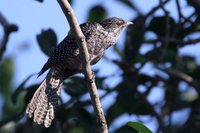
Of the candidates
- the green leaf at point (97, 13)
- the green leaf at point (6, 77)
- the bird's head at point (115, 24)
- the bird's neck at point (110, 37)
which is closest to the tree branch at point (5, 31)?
the green leaf at point (6, 77)

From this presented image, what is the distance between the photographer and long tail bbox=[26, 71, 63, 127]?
21.0 ft

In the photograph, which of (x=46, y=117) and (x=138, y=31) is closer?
(x=46, y=117)

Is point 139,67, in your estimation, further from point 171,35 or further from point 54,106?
point 54,106

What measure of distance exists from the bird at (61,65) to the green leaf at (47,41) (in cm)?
17

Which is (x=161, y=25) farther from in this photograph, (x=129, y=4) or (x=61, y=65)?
(x=61, y=65)

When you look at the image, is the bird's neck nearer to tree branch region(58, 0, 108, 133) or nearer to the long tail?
the long tail

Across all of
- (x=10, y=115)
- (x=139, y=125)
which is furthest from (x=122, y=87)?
(x=139, y=125)

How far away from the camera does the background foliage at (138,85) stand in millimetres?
6961

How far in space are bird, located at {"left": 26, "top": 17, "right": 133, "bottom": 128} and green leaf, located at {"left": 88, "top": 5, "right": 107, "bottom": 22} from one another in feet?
3.27

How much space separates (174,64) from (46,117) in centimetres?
167

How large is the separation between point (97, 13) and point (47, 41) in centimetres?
118

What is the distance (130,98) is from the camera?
704 centimetres

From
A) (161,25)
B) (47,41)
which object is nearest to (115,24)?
(161,25)

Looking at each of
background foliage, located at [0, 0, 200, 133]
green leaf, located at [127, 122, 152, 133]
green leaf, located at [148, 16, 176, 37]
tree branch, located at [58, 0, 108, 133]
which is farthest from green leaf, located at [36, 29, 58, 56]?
green leaf, located at [127, 122, 152, 133]
